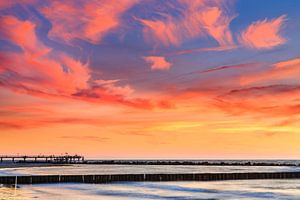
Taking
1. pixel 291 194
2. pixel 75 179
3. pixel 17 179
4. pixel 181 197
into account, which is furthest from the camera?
pixel 75 179

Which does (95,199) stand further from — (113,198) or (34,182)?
(34,182)

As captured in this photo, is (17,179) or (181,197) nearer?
(181,197)

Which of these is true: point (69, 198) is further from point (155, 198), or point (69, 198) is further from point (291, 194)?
point (291, 194)

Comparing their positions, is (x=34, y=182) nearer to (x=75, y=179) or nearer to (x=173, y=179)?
(x=75, y=179)

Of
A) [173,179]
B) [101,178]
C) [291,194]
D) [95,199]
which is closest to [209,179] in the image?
[173,179]

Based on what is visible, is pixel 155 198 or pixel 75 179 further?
pixel 75 179

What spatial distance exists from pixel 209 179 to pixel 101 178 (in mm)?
19671

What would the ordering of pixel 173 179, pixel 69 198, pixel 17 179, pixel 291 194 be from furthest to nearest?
pixel 173 179
pixel 17 179
pixel 291 194
pixel 69 198

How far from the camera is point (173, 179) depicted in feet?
262

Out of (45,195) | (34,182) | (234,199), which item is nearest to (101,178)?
(34,182)

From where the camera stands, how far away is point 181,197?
51781mm

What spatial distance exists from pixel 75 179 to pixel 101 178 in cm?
436

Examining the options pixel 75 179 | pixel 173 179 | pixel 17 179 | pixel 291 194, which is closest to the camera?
pixel 291 194

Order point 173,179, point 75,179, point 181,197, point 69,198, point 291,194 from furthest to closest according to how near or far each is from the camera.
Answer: point 173,179, point 75,179, point 291,194, point 181,197, point 69,198
